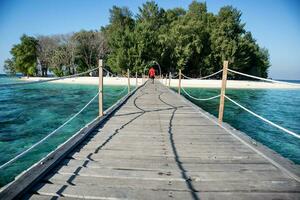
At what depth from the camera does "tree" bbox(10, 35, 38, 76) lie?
46.4m

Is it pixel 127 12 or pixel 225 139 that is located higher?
pixel 127 12

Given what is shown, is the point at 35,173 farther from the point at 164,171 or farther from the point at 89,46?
the point at 89,46

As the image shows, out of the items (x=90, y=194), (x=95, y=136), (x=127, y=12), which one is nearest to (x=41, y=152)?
(x=95, y=136)

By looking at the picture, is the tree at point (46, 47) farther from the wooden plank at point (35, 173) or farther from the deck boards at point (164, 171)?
the wooden plank at point (35, 173)

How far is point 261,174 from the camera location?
111 inches

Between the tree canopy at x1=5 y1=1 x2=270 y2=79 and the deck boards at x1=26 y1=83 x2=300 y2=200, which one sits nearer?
the deck boards at x1=26 y1=83 x2=300 y2=200

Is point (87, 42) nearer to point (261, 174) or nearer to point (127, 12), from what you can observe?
point (127, 12)

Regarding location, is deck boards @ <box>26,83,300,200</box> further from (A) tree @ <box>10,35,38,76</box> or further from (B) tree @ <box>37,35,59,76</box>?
(A) tree @ <box>10,35,38,76</box>

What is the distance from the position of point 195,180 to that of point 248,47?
49.0 metres

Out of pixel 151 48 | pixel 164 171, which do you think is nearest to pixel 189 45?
pixel 151 48

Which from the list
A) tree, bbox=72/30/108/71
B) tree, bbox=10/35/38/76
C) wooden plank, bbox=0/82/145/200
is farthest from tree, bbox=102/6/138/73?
wooden plank, bbox=0/82/145/200

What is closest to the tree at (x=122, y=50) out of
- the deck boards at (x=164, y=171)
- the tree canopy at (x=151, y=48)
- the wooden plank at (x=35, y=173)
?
the tree canopy at (x=151, y=48)

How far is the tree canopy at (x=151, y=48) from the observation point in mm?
40344

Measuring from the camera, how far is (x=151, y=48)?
4084 centimetres
